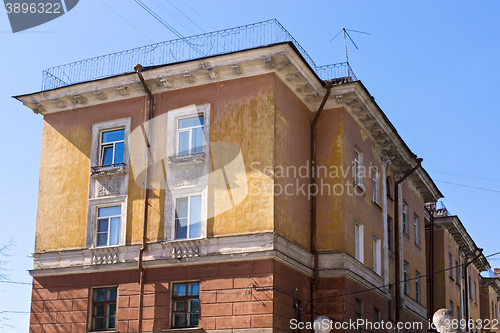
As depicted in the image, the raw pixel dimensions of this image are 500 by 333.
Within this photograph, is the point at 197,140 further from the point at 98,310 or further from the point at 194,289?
the point at 98,310

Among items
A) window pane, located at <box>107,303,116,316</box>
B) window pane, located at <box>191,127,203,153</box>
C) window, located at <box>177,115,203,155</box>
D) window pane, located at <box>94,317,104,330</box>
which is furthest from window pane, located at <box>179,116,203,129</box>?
window pane, located at <box>94,317,104,330</box>

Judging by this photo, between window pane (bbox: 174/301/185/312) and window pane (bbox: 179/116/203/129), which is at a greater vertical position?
window pane (bbox: 179/116/203/129)

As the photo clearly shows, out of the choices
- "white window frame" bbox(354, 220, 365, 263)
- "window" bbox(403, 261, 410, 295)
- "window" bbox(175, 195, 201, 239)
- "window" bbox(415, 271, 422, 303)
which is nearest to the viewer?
"window" bbox(175, 195, 201, 239)

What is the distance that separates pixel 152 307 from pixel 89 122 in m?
7.49

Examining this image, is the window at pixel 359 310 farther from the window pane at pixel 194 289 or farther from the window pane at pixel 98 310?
the window pane at pixel 98 310

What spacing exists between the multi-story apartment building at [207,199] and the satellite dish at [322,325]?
1084 mm

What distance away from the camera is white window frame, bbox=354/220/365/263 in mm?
25509

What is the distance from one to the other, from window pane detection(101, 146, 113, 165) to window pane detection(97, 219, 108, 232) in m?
A: 2.12

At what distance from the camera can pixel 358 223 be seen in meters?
25.9

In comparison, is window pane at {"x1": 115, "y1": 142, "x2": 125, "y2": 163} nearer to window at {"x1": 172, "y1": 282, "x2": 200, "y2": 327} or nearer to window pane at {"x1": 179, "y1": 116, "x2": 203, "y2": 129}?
window pane at {"x1": 179, "y1": 116, "x2": 203, "y2": 129}

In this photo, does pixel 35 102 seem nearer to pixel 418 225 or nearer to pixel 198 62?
pixel 198 62

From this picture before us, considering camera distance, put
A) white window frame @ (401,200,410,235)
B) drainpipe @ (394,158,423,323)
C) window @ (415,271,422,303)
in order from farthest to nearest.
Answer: window @ (415,271,422,303)
white window frame @ (401,200,410,235)
drainpipe @ (394,158,423,323)

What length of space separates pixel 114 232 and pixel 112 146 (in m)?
3.19

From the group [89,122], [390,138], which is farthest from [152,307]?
[390,138]
